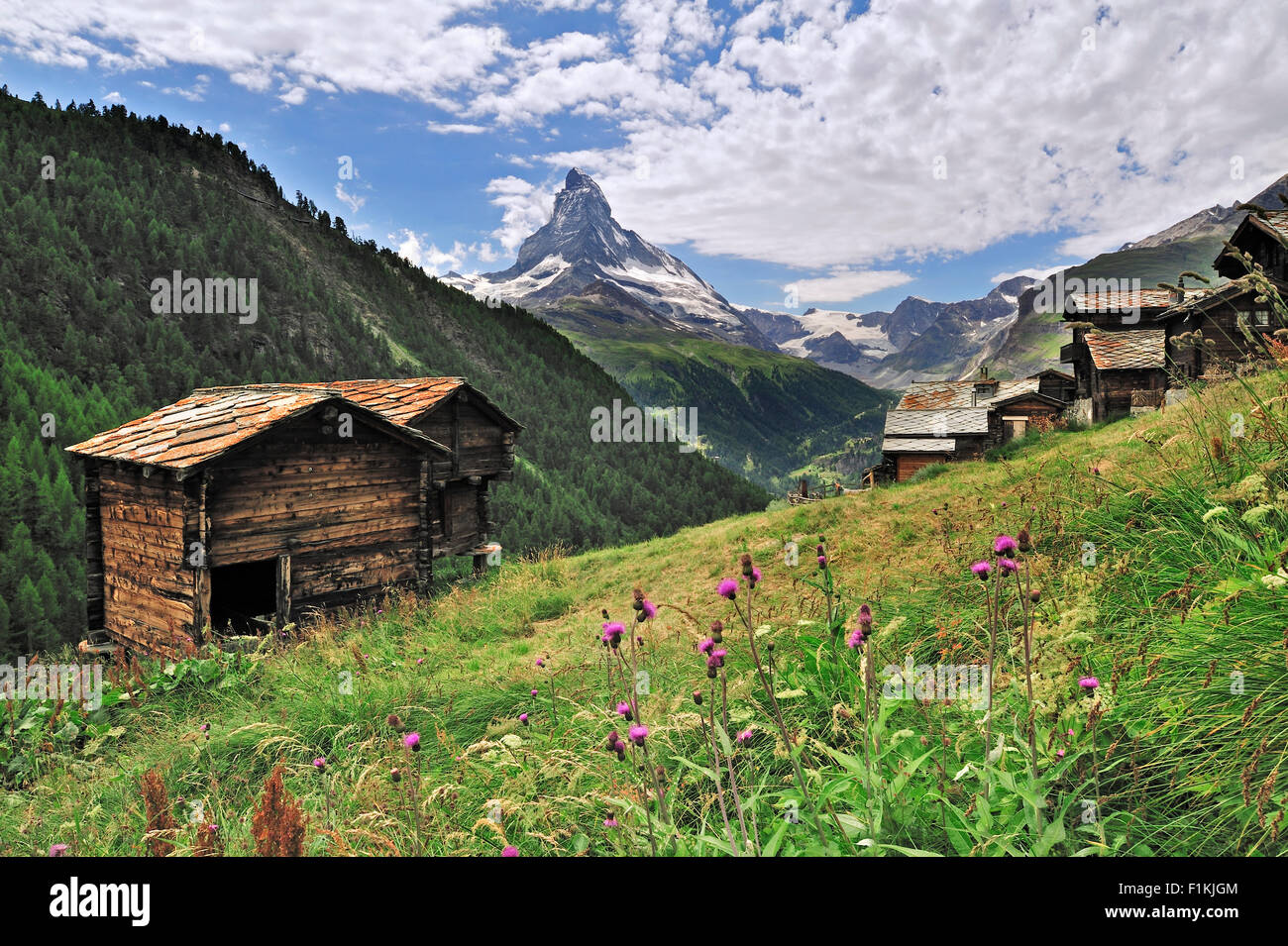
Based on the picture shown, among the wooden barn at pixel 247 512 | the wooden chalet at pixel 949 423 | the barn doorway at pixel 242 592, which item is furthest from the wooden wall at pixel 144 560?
Result: the wooden chalet at pixel 949 423

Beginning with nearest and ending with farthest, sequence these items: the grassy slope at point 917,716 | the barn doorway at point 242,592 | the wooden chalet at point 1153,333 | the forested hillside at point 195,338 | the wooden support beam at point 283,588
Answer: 1. the grassy slope at point 917,716
2. the wooden support beam at point 283,588
3. the barn doorway at point 242,592
4. the wooden chalet at point 1153,333
5. the forested hillside at point 195,338

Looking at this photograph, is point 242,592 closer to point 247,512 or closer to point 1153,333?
point 247,512

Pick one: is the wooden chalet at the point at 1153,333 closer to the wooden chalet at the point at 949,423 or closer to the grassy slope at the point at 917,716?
the wooden chalet at the point at 949,423

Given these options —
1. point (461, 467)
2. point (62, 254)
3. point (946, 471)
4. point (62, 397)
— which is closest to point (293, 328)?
point (62, 254)

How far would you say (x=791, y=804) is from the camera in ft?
6.61

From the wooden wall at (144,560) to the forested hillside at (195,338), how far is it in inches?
818

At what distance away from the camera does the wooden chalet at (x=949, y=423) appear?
32.7 meters

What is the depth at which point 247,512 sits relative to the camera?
39.0 feet

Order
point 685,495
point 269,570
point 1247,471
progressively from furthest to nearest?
point 685,495 → point 269,570 → point 1247,471

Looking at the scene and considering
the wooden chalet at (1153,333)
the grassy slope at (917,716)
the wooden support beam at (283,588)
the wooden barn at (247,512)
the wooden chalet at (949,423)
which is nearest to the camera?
the grassy slope at (917,716)

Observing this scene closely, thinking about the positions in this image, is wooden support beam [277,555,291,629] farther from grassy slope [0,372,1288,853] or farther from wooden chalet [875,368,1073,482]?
wooden chalet [875,368,1073,482]

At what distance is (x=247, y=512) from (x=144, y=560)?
8.15 feet

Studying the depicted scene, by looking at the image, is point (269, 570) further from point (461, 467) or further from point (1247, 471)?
point (1247, 471)
